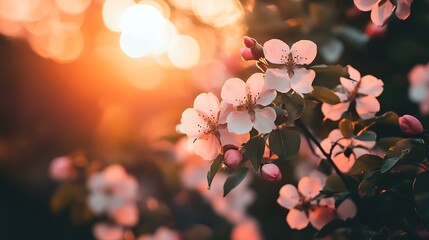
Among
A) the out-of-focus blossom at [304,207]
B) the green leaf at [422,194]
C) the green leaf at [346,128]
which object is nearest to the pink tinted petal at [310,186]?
the out-of-focus blossom at [304,207]

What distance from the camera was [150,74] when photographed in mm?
3469

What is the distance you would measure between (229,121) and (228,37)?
1058 mm

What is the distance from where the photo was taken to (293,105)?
2.78 ft

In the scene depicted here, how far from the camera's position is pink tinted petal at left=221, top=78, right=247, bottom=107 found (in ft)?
2.87

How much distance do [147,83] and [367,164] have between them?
2.99 m

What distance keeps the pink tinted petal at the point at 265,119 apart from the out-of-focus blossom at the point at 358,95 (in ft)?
0.58

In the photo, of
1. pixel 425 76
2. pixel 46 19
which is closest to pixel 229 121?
pixel 425 76

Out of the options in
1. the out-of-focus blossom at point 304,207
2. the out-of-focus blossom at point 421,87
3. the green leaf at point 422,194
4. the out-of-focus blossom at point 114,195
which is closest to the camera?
the green leaf at point 422,194

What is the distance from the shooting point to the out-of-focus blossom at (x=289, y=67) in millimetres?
836

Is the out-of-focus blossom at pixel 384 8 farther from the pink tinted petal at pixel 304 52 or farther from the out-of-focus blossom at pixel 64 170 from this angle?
the out-of-focus blossom at pixel 64 170

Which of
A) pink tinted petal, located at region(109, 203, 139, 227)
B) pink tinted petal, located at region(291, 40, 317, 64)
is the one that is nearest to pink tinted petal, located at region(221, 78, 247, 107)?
pink tinted petal, located at region(291, 40, 317, 64)

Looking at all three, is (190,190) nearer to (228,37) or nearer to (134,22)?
(228,37)

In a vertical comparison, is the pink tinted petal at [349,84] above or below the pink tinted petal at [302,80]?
below

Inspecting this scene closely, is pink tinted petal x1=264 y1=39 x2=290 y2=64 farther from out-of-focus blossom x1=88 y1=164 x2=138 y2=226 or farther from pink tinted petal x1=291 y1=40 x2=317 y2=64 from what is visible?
out-of-focus blossom x1=88 y1=164 x2=138 y2=226
